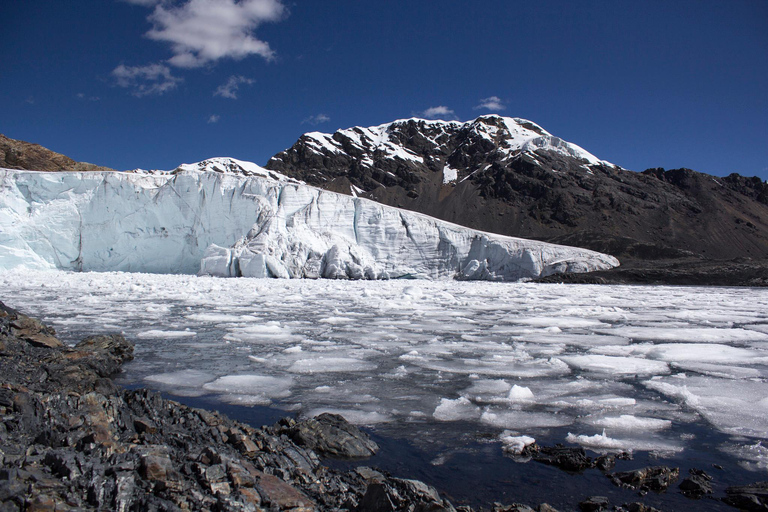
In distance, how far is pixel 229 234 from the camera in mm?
22641

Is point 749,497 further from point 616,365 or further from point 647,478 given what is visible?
point 616,365

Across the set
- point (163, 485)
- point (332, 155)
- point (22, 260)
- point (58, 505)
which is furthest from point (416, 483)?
point (332, 155)

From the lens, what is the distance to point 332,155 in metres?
90.3

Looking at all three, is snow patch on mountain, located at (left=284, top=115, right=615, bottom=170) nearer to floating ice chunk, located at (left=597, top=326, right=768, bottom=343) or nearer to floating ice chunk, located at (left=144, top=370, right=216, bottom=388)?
floating ice chunk, located at (left=597, top=326, right=768, bottom=343)

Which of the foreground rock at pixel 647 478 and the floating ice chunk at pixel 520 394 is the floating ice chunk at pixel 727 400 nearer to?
the foreground rock at pixel 647 478

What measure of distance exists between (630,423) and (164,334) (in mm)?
5671

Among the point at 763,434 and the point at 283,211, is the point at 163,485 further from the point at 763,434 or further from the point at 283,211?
the point at 283,211

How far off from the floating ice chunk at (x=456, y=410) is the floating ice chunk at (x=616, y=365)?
1.80 m

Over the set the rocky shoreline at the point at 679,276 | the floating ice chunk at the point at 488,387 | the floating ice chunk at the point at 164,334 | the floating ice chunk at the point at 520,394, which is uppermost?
the rocky shoreline at the point at 679,276

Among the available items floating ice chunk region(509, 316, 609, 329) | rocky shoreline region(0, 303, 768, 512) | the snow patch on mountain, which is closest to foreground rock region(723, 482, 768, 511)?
rocky shoreline region(0, 303, 768, 512)

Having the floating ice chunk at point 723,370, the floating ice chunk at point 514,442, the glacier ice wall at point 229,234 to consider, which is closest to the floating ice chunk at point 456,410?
the floating ice chunk at point 514,442

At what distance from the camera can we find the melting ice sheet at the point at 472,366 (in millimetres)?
3086

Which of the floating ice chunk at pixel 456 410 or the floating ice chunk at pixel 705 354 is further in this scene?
the floating ice chunk at pixel 705 354

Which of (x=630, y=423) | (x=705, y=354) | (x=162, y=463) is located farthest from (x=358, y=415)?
(x=705, y=354)
